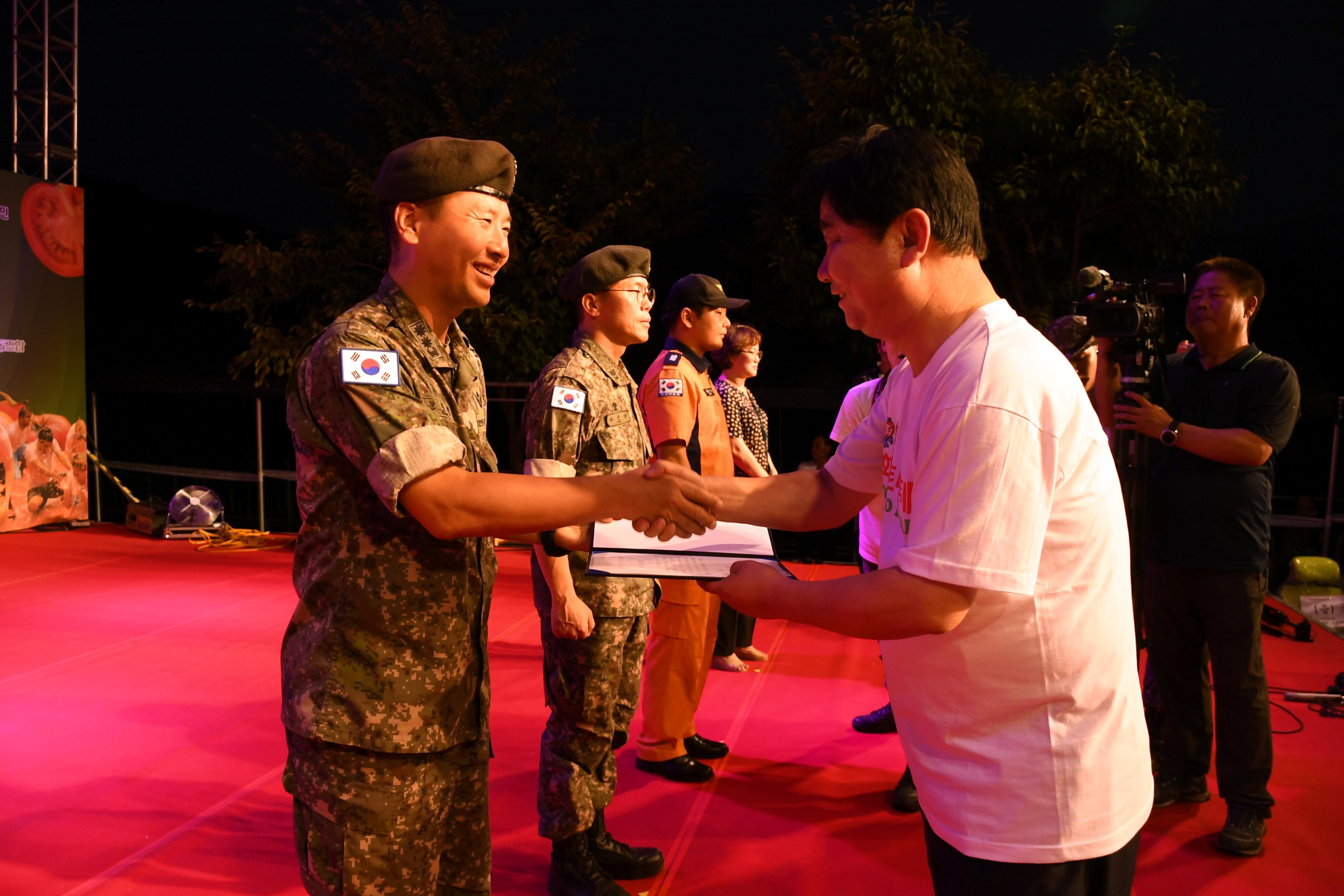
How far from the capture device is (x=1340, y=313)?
13.3 metres

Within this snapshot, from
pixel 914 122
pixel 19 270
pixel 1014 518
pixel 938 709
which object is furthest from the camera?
pixel 914 122

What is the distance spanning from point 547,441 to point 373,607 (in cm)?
112

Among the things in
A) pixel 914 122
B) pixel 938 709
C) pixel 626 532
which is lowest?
pixel 938 709

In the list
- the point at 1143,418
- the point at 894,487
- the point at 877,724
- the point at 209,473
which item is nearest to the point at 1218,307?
the point at 1143,418

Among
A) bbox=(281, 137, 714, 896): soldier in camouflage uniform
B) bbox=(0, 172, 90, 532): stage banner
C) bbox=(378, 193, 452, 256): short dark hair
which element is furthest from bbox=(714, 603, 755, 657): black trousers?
bbox=(0, 172, 90, 532): stage banner

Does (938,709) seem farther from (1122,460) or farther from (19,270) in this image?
(19,270)

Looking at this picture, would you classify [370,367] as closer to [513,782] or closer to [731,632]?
[513,782]

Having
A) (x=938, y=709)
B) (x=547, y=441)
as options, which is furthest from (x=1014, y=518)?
(x=547, y=441)

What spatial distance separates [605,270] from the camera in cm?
281

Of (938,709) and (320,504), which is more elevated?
(320,504)

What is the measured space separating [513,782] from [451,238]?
90.0 inches

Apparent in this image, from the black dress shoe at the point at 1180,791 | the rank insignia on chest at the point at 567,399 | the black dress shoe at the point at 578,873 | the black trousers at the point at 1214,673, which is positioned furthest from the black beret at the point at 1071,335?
the black dress shoe at the point at 578,873

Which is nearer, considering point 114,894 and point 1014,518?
point 1014,518

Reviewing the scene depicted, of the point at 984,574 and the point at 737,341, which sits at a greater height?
the point at 737,341
